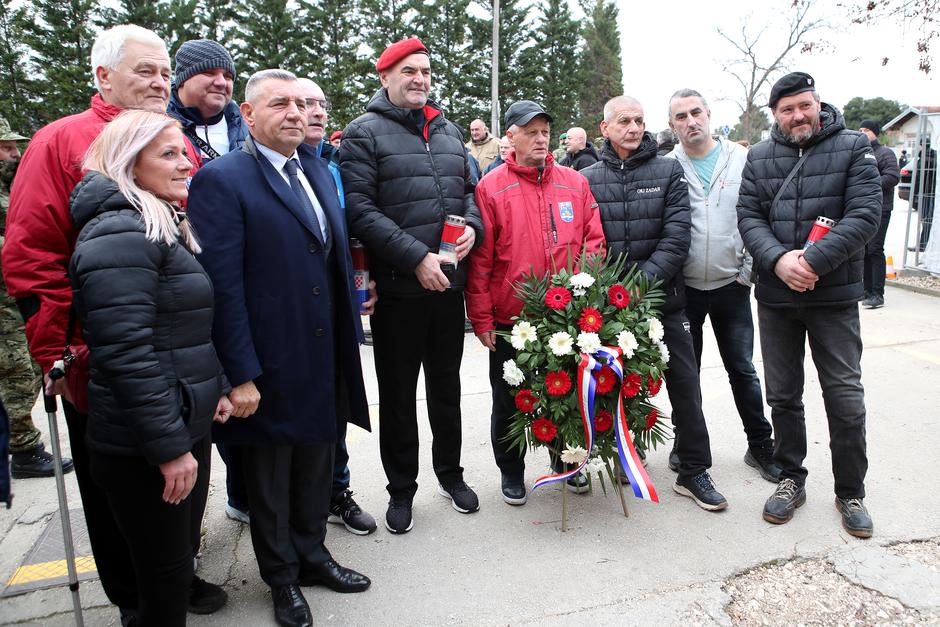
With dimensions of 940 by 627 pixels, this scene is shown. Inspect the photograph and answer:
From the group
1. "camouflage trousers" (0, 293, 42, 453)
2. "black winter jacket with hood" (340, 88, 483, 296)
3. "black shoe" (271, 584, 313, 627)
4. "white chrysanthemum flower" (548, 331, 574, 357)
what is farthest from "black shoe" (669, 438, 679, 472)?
"camouflage trousers" (0, 293, 42, 453)

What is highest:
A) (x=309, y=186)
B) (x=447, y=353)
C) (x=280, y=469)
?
(x=309, y=186)

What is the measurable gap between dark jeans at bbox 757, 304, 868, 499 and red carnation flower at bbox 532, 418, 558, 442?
3.91 ft

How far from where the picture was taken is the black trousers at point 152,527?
2.13 m

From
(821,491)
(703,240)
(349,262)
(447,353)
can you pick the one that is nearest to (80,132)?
(349,262)

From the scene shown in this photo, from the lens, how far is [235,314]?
2490 millimetres

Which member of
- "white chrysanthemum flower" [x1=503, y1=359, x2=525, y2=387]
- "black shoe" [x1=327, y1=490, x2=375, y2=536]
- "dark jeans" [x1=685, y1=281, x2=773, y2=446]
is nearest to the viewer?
"white chrysanthemum flower" [x1=503, y1=359, x2=525, y2=387]

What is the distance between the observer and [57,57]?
26.7m

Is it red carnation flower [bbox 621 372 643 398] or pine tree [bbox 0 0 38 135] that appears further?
pine tree [bbox 0 0 38 135]

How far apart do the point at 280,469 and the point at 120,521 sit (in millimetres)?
681

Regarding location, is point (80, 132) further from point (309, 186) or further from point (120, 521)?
point (120, 521)

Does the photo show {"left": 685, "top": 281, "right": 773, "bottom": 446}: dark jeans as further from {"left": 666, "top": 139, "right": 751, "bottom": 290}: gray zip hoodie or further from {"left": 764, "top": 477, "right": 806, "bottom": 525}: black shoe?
{"left": 764, "top": 477, "right": 806, "bottom": 525}: black shoe

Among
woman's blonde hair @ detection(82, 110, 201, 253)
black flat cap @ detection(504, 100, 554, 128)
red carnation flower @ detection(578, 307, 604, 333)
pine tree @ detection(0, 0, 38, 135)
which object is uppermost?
pine tree @ detection(0, 0, 38, 135)

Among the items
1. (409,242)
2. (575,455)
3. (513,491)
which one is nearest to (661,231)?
(575,455)

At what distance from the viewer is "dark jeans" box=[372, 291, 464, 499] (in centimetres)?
342
